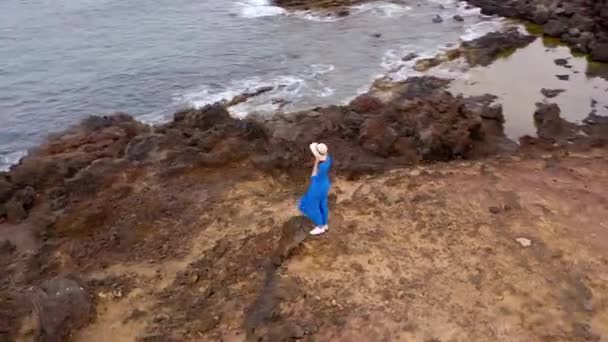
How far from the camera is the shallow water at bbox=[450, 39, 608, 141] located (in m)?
18.0

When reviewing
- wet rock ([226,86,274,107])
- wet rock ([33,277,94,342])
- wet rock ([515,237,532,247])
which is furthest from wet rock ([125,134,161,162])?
wet rock ([515,237,532,247])

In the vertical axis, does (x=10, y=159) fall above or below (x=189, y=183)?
below

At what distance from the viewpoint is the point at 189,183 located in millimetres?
13078

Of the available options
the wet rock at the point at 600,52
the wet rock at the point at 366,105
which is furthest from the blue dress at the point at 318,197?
the wet rock at the point at 600,52

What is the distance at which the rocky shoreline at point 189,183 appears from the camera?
9.62m

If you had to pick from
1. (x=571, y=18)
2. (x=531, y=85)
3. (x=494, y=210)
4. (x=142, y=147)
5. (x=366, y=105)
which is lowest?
(x=531, y=85)

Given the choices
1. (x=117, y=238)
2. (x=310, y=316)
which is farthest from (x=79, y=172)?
(x=310, y=316)

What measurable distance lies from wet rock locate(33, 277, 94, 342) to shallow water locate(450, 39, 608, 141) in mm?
12092

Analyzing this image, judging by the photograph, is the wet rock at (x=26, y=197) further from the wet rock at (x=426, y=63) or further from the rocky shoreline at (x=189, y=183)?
the wet rock at (x=426, y=63)

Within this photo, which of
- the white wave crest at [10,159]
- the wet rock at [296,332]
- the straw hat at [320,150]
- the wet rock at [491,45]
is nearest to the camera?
the wet rock at [296,332]

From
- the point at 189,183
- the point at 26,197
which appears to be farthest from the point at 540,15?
the point at 26,197

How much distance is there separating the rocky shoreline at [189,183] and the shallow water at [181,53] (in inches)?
134

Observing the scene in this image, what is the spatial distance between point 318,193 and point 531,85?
1292 cm

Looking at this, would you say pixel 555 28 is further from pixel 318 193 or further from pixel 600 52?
pixel 318 193
